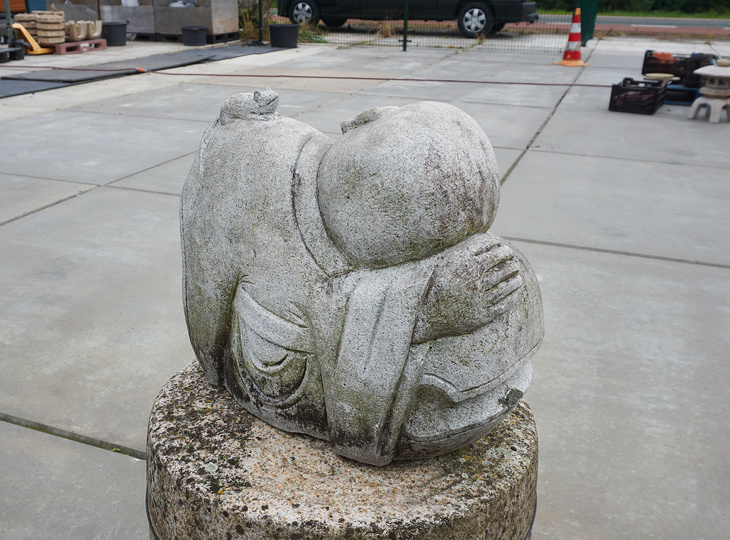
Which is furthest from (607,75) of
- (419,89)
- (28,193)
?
(28,193)

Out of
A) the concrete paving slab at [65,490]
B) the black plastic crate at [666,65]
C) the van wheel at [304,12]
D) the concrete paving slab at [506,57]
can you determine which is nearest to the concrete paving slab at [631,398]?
the concrete paving slab at [65,490]

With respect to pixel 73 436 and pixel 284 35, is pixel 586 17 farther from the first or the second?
pixel 73 436

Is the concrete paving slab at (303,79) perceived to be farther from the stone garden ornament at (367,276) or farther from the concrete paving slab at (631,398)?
the stone garden ornament at (367,276)

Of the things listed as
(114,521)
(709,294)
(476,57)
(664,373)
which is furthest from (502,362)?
(476,57)

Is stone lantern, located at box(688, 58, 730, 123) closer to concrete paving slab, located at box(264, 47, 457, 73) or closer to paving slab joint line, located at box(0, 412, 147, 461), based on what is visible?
concrete paving slab, located at box(264, 47, 457, 73)

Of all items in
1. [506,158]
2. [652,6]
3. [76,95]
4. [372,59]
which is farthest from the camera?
[652,6]

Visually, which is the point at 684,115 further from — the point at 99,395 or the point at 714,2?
the point at 714,2

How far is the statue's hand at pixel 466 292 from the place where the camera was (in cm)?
156

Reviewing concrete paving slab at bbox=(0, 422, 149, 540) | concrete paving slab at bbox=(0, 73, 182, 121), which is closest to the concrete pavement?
concrete paving slab at bbox=(0, 422, 149, 540)

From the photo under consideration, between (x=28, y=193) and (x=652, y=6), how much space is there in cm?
2964

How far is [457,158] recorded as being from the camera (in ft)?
5.11

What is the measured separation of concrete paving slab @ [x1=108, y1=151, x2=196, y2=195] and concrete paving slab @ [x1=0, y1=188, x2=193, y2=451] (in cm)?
30

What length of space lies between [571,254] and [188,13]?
11.8 metres

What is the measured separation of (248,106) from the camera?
1.86m
